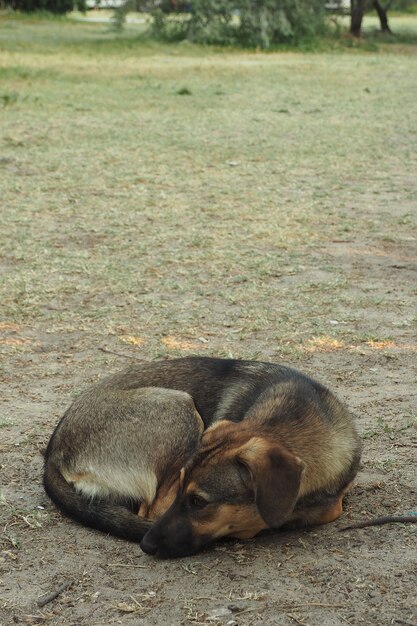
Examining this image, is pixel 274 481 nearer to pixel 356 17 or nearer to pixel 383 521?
pixel 383 521

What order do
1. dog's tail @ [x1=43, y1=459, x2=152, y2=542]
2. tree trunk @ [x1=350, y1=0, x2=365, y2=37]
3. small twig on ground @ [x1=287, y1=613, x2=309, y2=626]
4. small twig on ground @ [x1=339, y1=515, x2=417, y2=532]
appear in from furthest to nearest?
tree trunk @ [x1=350, y1=0, x2=365, y2=37] < small twig on ground @ [x1=339, y1=515, x2=417, y2=532] < dog's tail @ [x1=43, y1=459, x2=152, y2=542] < small twig on ground @ [x1=287, y1=613, x2=309, y2=626]

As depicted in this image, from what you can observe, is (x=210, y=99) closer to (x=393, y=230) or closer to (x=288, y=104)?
(x=288, y=104)

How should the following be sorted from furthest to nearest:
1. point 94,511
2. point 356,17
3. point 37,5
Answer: point 37,5 < point 356,17 < point 94,511

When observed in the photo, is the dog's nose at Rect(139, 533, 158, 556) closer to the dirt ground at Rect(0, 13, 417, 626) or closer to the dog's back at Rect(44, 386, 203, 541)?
the dirt ground at Rect(0, 13, 417, 626)

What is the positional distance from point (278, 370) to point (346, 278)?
3.35 m

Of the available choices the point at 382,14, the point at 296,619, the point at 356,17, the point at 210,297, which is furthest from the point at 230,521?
the point at 382,14

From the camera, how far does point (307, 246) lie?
28.6 ft

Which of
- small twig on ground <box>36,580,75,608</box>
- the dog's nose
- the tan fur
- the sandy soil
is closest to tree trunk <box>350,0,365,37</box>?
the sandy soil

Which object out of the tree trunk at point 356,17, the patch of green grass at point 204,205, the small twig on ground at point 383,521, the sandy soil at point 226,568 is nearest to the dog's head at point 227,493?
the sandy soil at point 226,568

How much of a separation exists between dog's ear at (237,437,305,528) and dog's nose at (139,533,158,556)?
1.40 ft

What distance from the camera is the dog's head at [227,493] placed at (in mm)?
3670

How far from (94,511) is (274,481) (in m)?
0.85

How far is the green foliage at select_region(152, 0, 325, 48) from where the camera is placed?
2658cm

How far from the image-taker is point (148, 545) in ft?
12.5
